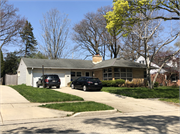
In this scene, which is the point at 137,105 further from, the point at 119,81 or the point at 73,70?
the point at 73,70

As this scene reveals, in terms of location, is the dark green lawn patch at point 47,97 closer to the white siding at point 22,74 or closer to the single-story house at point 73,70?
the single-story house at point 73,70

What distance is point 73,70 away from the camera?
27094 mm

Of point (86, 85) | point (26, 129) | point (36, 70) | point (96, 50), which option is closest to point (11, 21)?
point (36, 70)

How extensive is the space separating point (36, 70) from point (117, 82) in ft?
36.7

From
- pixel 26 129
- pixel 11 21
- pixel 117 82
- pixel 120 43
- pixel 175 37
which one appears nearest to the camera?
pixel 26 129

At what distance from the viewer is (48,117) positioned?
7695 mm

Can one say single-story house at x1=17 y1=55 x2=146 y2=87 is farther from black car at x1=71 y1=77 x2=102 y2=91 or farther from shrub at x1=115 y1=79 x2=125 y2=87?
black car at x1=71 y1=77 x2=102 y2=91

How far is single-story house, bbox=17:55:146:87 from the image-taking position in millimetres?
23844

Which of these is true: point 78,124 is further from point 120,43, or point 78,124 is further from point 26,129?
point 120,43

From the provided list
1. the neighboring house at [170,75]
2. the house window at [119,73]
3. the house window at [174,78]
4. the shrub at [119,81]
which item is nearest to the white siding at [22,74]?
the house window at [119,73]

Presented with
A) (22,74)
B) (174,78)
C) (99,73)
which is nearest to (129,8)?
(99,73)

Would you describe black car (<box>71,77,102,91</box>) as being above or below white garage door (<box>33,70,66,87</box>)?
below

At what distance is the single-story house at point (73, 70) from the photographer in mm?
23844

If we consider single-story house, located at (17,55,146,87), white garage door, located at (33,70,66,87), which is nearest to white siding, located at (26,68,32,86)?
single-story house, located at (17,55,146,87)
